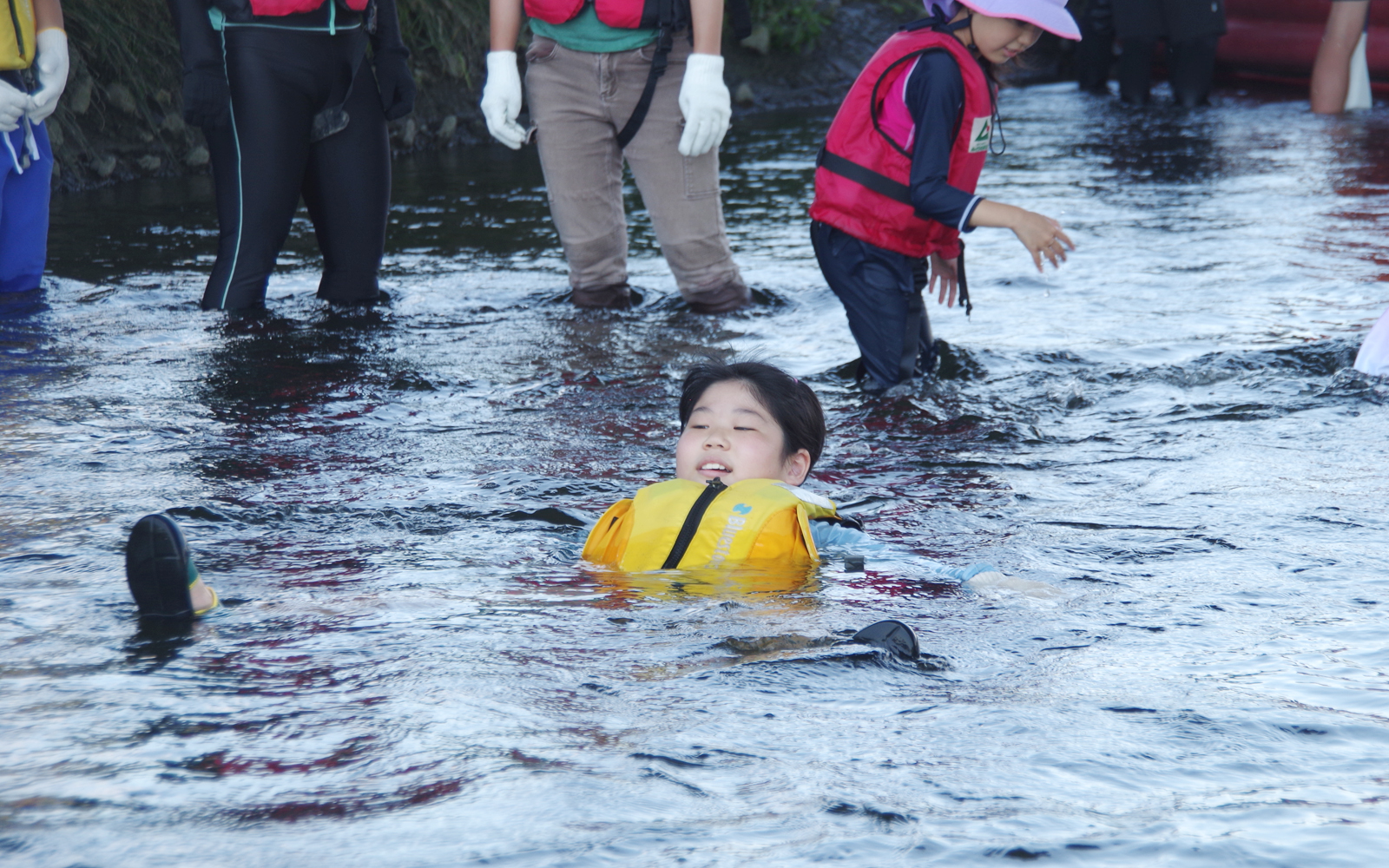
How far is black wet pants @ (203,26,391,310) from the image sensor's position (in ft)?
17.7

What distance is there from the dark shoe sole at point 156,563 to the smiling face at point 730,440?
1.38 m

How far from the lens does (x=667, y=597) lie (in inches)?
126

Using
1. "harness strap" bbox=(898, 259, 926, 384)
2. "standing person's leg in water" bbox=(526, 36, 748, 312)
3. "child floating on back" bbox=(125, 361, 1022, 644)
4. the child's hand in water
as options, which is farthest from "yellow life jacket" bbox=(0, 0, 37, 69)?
the child's hand in water

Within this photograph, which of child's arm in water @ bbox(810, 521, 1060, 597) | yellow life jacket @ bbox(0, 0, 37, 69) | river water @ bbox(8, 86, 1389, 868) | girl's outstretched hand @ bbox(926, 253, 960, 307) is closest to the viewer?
river water @ bbox(8, 86, 1389, 868)

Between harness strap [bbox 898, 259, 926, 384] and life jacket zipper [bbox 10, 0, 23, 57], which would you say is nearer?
harness strap [bbox 898, 259, 926, 384]

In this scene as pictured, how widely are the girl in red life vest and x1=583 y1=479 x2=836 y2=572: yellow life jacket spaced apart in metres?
1.40

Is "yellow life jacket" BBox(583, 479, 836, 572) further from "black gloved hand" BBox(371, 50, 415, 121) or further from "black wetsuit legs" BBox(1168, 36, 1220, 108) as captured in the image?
"black wetsuit legs" BBox(1168, 36, 1220, 108)

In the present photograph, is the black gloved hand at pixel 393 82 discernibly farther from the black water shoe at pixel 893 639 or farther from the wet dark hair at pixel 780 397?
the black water shoe at pixel 893 639

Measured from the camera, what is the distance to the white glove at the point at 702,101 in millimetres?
5621

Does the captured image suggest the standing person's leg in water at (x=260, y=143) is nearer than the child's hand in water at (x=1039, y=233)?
No

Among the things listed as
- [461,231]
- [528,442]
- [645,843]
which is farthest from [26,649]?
[461,231]

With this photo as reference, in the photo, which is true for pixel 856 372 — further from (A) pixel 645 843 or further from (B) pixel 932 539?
(A) pixel 645 843

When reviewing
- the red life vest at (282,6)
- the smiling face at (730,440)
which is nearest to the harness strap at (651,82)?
the red life vest at (282,6)

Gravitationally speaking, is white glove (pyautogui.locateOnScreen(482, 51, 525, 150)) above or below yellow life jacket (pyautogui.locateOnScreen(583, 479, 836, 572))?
above
